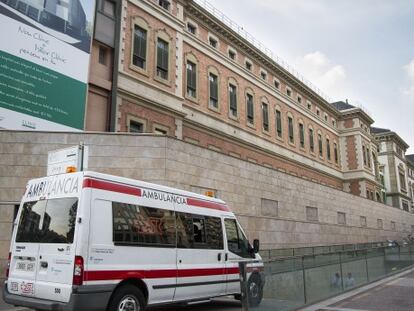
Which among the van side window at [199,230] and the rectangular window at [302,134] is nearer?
the van side window at [199,230]

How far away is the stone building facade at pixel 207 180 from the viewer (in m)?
15.1

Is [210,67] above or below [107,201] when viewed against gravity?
above

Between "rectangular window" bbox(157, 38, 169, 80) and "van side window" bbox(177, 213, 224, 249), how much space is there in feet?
54.2

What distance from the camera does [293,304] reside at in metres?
A: 9.79

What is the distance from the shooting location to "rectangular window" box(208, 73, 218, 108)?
30.0 m

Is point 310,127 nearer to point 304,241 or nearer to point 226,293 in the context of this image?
point 304,241

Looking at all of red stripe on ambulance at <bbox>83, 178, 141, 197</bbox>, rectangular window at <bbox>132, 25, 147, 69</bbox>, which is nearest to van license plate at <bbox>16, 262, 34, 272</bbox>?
red stripe on ambulance at <bbox>83, 178, 141, 197</bbox>

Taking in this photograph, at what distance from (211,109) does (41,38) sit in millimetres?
14096

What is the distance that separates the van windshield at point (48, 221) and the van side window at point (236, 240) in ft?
13.7

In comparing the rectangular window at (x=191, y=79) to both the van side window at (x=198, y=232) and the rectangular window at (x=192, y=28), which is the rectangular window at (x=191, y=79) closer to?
the rectangular window at (x=192, y=28)

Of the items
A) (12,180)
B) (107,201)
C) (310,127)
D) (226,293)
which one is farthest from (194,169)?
(310,127)

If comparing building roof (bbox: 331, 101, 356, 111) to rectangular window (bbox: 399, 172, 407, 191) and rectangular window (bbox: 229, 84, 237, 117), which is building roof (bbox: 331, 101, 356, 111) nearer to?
rectangular window (bbox: 399, 172, 407, 191)

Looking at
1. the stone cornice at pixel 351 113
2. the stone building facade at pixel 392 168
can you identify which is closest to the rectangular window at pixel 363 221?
A: the stone cornice at pixel 351 113

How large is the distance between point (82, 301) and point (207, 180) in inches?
508
